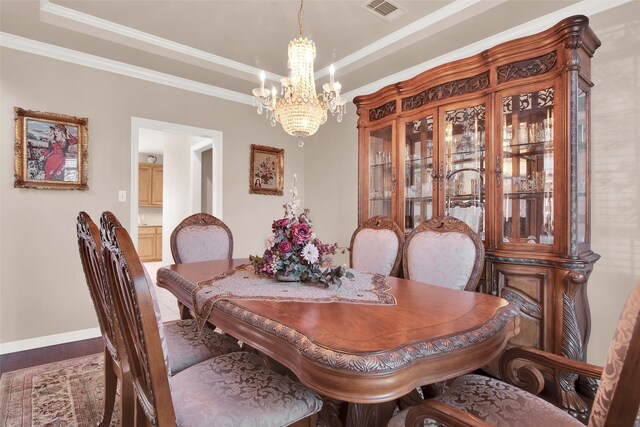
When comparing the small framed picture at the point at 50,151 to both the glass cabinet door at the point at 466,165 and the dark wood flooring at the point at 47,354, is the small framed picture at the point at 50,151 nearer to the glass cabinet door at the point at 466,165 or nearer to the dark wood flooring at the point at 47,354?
the dark wood flooring at the point at 47,354

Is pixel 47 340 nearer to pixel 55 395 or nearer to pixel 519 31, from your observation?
pixel 55 395

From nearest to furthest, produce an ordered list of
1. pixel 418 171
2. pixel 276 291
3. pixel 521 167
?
pixel 276 291 → pixel 521 167 → pixel 418 171

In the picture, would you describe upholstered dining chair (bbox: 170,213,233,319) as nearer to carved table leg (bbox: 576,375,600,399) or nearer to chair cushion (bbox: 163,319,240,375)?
chair cushion (bbox: 163,319,240,375)

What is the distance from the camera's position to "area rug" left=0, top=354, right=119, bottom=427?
1.87m

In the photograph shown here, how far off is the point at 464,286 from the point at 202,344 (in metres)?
1.42

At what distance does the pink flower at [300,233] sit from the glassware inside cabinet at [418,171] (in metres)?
1.45

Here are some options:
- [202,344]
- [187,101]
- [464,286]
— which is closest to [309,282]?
[202,344]

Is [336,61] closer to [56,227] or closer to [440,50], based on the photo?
[440,50]

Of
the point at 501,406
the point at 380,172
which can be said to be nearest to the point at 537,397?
the point at 501,406

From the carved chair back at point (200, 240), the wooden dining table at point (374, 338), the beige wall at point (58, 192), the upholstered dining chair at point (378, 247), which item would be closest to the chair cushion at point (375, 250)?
the upholstered dining chair at point (378, 247)

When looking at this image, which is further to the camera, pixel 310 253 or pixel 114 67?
pixel 114 67

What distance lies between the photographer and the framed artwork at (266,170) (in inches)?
167

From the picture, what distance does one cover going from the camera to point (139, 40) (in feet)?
9.74

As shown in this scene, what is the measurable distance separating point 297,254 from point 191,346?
0.65 m
